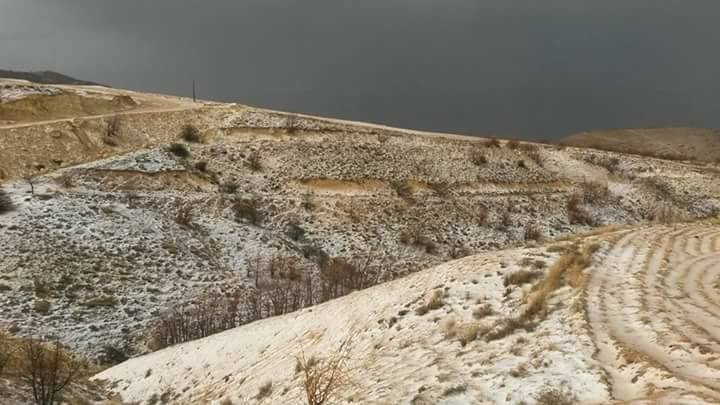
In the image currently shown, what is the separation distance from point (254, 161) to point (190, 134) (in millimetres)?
4996

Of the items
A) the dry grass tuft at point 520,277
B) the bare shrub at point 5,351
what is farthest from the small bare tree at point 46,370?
the dry grass tuft at point 520,277

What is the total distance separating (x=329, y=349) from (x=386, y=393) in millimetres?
3093

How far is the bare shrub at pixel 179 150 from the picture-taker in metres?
37.1

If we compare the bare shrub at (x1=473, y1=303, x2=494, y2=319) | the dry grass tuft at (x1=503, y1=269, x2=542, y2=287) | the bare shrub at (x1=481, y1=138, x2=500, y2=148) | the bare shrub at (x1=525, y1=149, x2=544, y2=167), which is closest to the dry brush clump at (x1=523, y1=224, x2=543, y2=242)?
the bare shrub at (x1=525, y1=149, x2=544, y2=167)

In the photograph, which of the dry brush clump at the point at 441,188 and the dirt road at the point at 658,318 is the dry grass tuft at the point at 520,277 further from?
the dry brush clump at the point at 441,188

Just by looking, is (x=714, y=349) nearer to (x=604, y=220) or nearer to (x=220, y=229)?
(x=220, y=229)

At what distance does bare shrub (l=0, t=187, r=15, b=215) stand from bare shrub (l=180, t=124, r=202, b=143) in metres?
13.4

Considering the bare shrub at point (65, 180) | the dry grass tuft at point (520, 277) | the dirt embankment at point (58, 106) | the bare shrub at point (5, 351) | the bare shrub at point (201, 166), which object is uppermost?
the dirt embankment at point (58, 106)

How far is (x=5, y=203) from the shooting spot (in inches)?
1051

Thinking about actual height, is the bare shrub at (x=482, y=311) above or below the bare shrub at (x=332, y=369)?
above

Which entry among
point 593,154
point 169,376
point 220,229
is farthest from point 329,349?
point 593,154

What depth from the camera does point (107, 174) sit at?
32625 millimetres

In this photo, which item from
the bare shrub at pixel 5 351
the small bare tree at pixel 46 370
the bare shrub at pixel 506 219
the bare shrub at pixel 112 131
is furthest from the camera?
the bare shrub at pixel 112 131

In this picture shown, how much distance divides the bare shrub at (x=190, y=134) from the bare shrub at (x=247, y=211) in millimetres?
8040
